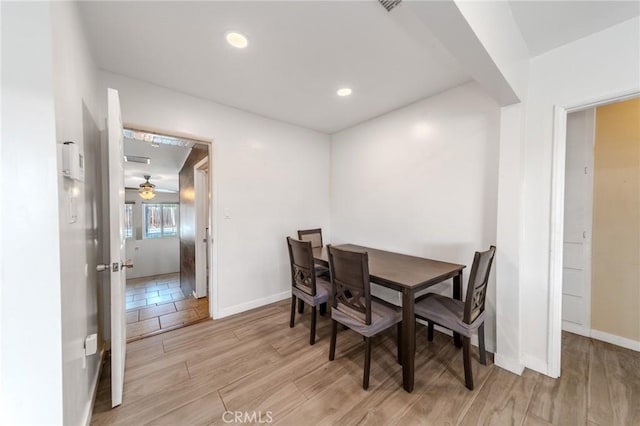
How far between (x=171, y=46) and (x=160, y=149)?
2.26 m

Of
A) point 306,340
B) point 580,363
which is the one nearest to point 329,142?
point 306,340

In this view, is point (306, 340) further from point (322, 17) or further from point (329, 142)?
point (329, 142)

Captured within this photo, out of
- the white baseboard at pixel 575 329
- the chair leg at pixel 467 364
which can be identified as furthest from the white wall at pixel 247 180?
the white baseboard at pixel 575 329

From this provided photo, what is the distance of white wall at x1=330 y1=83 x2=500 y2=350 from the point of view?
83.2 inches

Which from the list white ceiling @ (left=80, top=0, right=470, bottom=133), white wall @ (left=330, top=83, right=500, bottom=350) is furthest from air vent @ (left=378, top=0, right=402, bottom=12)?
white wall @ (left=330, top=83, right=500, bottom=350)

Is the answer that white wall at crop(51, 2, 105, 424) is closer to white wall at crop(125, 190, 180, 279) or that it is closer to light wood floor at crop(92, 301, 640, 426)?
light wood floor at crop(92, 301, 640, 426)

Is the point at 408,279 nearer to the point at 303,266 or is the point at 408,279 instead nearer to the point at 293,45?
the point at 303,266

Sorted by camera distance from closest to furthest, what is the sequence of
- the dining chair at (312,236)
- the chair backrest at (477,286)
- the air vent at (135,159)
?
the chair backrest at (477,286)
the dining chair at (312,236)
the air vent at (135,159)

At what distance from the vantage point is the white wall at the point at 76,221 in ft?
3.28

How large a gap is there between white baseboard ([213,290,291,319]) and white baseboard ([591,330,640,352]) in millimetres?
3355

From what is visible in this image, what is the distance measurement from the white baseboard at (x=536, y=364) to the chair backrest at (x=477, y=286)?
54 centimetres

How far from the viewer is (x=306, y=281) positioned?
7.67ft

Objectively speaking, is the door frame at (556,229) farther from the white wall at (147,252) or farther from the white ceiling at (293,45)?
the white wall at (147,252)

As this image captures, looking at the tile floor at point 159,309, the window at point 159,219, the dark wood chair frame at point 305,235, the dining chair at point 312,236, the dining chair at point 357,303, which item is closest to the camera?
the dining chair at point 357,303
